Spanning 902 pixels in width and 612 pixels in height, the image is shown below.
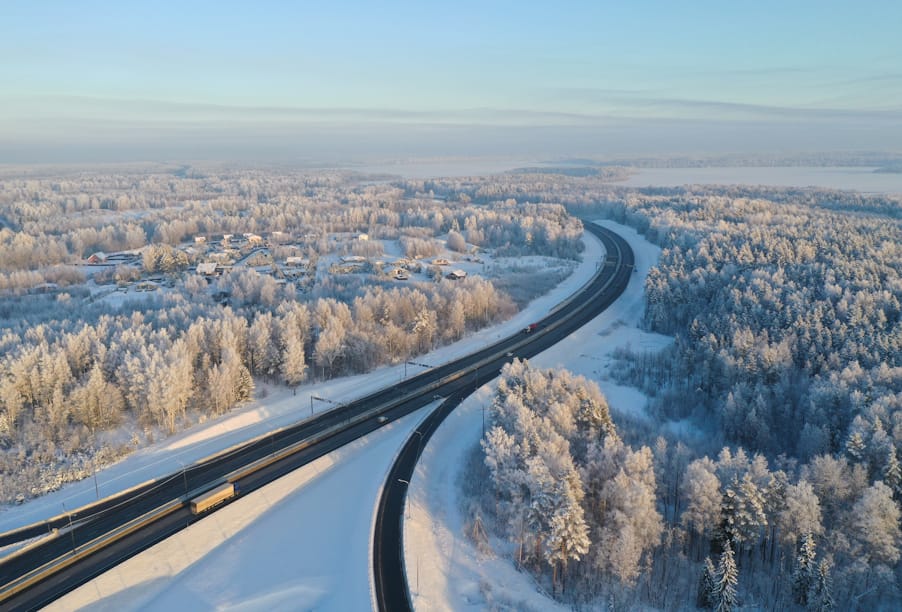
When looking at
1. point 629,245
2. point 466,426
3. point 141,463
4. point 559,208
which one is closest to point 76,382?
point 141,463

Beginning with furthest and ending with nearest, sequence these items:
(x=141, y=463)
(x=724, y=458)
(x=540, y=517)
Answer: (x=141, y=463) → (x=724, y=458) → (x=540, y=517)

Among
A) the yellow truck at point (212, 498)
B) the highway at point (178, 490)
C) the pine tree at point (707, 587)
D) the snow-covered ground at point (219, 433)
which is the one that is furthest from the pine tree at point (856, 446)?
the yellow truck at point (212, 498)

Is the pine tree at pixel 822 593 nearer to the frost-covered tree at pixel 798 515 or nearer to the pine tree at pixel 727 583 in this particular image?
the frost-covered tree at pixel 798 515

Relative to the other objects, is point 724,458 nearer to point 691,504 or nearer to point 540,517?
point 691,504

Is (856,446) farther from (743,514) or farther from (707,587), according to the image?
(707,587)

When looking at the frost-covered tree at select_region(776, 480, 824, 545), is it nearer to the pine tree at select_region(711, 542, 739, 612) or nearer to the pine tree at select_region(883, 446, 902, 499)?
the pine tree at select_region(883, 446, 902, 499)

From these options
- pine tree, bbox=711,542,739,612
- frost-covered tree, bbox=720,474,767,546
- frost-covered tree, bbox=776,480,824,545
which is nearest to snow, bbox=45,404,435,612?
pine tree, bbox=711,542,739,612
